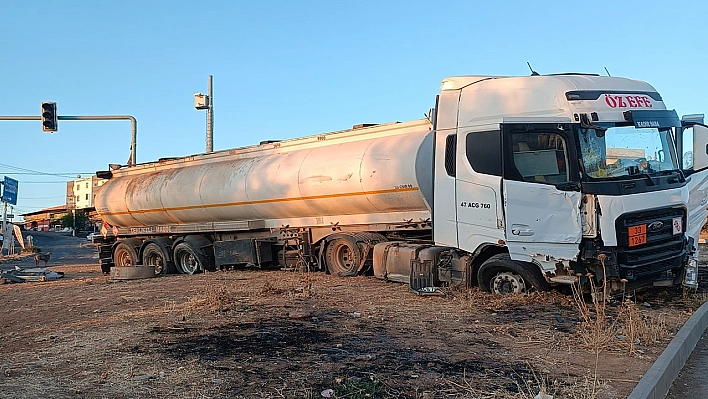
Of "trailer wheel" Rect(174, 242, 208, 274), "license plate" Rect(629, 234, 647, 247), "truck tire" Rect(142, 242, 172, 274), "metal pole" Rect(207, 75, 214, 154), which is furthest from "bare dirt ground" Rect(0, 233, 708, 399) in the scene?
"metal pole" Rect(207, 75, 214, 154)

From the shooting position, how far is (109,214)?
2078 cm

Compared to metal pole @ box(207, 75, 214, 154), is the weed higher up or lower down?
lower down

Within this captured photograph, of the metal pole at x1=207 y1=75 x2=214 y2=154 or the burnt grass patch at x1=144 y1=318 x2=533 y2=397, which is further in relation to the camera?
the metal pole at x1=207 y1=75 x2=214 y2=154

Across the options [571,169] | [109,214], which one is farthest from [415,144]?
[109,214]

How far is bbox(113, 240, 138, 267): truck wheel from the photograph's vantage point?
20.2 meters

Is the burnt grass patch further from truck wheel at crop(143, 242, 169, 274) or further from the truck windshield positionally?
truck wheel at crop(143, 242, 169, 274)

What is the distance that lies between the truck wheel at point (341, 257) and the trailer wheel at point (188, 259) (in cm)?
471

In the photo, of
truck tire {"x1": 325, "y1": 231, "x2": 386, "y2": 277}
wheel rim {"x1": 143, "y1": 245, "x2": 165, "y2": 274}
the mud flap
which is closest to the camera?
the mud flap

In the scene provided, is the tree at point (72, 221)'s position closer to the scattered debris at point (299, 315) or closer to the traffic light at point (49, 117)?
the traffic light at point (49, 117)

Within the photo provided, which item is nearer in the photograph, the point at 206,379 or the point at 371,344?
the point at 206,379

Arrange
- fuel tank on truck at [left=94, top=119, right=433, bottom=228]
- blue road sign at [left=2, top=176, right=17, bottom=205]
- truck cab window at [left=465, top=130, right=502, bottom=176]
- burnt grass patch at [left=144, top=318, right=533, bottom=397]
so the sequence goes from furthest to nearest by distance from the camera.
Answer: blue road sign at [left=2, top=176, right=17, bottom=205], fuel tank on truck at [left=94, top=119, right=433, bottom=228], truck cab window at [left=465, top=130, right=502, bottom=176], burnt grass patch at [left=144, top=318, right=533, bottom=397]

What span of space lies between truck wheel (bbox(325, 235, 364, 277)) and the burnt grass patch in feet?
19.2

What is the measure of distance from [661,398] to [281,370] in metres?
3.13

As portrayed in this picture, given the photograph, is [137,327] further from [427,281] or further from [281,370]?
[427,281]
